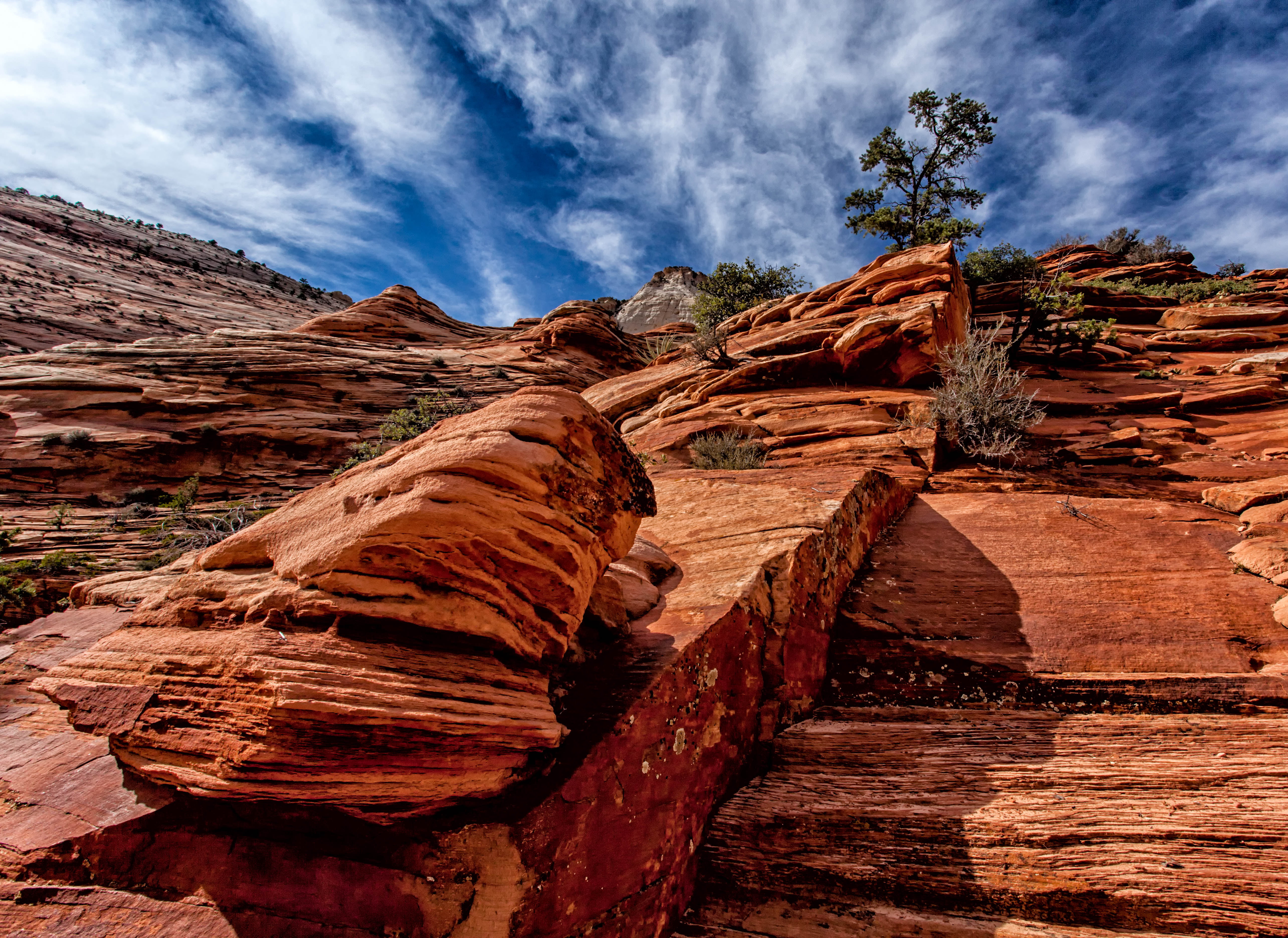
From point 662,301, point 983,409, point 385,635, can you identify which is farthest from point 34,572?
point 662,301

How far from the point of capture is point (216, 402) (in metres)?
17.1

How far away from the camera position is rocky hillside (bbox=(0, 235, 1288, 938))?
2.27 meters

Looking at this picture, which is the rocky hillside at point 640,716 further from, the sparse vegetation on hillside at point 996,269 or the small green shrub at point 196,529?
the sparse vegetation on hillside at point 996,269

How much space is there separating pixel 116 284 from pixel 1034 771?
4653cm

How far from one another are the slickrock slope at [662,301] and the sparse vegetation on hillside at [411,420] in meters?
31.1

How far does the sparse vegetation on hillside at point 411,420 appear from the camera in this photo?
650 inches

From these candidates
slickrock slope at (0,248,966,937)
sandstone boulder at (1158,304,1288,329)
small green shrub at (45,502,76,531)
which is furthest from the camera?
sandstone boulder at (1158,304,1288,329)

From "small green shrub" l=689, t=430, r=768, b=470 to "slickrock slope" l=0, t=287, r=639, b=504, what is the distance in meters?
13.1

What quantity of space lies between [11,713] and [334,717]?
530 cm

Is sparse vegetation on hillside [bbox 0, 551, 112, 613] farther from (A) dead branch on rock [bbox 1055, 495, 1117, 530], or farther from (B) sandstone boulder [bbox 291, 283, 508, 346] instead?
(A) dead branch on rock [bbox 1055, 495, 1117, 530]

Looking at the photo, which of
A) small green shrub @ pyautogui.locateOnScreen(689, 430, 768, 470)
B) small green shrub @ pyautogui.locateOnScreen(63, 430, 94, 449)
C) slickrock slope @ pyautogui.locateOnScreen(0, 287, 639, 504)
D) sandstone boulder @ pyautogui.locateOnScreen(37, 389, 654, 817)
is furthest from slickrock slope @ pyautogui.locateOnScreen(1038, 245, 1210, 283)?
small green shrub @ pyautogui.locateOnScreen(63, 430, 94, 449)

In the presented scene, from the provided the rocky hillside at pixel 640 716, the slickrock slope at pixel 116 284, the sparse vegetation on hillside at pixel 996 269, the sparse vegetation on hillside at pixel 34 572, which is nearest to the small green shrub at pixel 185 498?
the sparse vegetation on hillside at pixel 34 572

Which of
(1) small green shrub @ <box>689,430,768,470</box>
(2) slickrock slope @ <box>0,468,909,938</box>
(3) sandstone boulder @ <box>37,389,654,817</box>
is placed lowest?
(2) slickrock slope @ <box>0,468,909,938</box>

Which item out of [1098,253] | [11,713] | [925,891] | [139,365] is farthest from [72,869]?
[1098,253]
